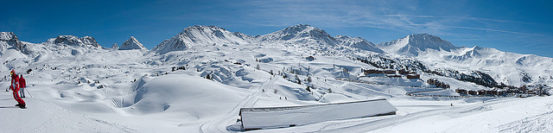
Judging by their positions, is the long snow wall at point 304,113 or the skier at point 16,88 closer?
the skier at point 16,88

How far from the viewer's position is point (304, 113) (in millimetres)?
38125

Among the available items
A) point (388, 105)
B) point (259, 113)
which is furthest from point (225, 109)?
point (388, 105)

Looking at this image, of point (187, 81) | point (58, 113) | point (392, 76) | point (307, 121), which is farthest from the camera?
point (392, 76)

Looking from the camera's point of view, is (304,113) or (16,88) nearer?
(16,88)

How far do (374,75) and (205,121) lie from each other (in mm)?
113909

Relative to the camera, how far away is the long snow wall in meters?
34.1

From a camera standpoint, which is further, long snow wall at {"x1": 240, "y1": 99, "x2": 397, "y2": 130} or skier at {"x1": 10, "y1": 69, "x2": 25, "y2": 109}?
long snow wall at {"x1": 240, "y1": 99, "x2": 397, "y2": 130}

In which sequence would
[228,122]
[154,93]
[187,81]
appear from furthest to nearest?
[187,81], [154,93], [228,122]

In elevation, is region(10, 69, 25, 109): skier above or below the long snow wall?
above

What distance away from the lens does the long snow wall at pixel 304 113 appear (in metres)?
34.1

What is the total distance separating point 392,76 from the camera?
128 meters

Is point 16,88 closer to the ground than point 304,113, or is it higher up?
higher up

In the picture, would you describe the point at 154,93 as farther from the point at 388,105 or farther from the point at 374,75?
the point at 374,75

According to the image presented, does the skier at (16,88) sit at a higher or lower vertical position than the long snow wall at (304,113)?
higher
